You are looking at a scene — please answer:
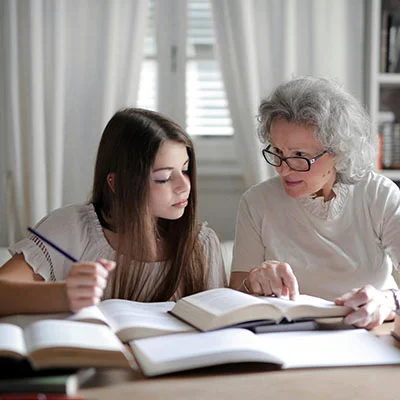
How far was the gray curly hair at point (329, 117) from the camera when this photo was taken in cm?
175

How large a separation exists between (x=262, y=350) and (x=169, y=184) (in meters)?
0.66

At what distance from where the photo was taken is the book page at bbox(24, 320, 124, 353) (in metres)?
0.91

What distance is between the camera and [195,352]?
100 centimetres

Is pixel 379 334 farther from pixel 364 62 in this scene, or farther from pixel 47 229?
pixel 364 62

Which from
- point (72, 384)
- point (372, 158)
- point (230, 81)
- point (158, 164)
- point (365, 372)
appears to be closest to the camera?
point (72, 384)

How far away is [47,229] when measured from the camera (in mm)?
1652

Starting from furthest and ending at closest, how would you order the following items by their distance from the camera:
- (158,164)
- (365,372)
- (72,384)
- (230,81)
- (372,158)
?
(230,81) < (372,158) < (158,164) < (365,372) < (72,384)

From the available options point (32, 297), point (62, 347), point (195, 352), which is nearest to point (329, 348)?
point (195, 352)

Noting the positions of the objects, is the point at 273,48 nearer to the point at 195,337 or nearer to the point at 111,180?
the point at 111,180

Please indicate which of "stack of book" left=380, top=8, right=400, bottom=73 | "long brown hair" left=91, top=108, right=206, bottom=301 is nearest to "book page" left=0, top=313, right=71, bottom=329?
"long brown hair" left=91, top=108, right=206, bottom=301

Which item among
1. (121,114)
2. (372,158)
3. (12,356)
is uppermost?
(121,114)

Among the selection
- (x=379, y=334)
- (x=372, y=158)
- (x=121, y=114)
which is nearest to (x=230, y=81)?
(x=372, y=158)

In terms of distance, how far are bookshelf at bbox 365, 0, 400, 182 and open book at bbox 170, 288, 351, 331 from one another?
67.1 inches

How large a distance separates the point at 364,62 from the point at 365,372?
2191mm
